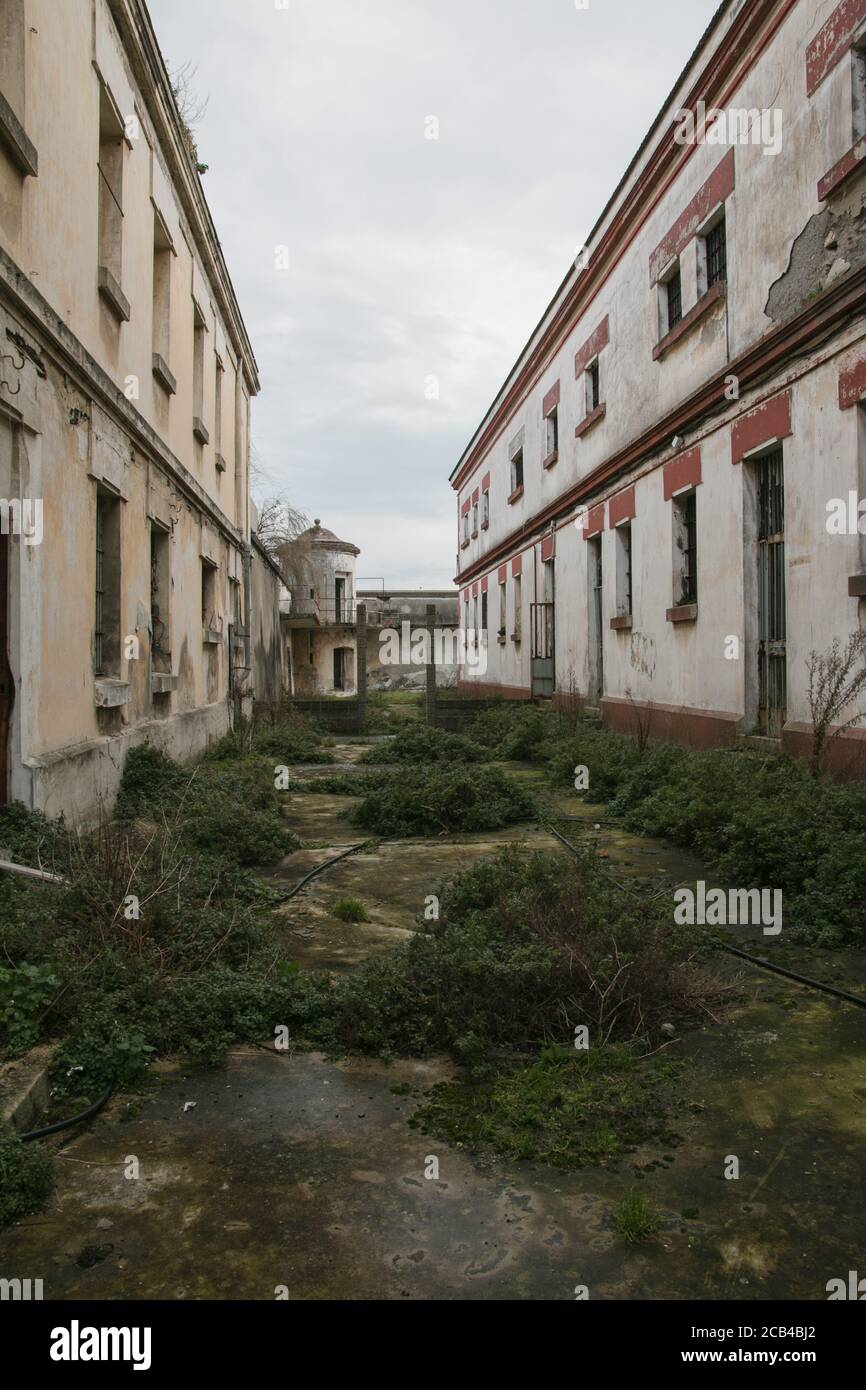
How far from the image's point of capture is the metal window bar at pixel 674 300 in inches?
476

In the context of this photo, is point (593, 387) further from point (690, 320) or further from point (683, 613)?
point (683, 613)

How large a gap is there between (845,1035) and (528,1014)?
1303mm

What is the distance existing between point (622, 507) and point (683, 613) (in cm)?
314

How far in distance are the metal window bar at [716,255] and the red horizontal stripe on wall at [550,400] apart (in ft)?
23.2

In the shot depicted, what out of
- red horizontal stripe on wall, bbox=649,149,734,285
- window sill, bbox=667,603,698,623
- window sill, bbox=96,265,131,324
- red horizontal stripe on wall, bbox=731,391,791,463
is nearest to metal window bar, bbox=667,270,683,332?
red horizontal stripe on wall, bbox=649,149,734,285

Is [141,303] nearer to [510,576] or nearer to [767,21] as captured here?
[767,21]

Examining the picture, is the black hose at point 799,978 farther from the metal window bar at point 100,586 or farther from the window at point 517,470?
the window at point 517,470

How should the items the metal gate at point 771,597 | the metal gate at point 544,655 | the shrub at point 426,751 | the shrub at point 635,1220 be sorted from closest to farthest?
1. the shrub at point 635,1220
2. the metal gate at point 771,597
3. the shrub at point 426,751
4. the metal gate at point 544,655

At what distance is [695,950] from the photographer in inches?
180

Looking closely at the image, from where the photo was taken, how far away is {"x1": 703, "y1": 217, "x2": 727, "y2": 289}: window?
1071 centimetres

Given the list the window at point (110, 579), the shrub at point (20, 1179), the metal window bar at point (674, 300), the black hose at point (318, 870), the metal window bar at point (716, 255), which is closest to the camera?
the shrub at point (20, 1179)

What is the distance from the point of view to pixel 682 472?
11531 millimetres

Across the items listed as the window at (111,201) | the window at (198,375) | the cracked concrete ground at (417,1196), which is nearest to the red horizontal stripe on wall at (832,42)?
the window at (111,201)

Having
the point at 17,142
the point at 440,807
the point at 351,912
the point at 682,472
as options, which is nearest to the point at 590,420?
the point at 682,472
